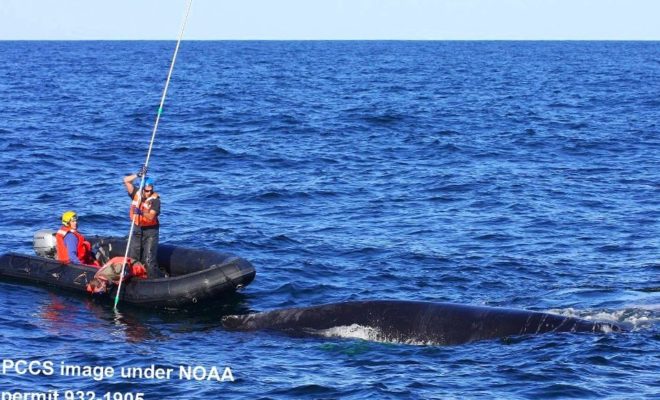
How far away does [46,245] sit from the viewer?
22.2 m

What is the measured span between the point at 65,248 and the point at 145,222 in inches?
79.7

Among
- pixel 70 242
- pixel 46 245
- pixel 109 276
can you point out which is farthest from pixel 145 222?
pixel 46 245

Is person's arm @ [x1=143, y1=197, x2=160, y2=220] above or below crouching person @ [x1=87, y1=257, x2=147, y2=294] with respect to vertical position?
above

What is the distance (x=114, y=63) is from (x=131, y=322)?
9611cm

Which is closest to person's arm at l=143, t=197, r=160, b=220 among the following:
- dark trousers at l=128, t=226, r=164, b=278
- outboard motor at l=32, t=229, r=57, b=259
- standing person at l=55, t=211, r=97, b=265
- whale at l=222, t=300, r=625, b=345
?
dark trousers at l=128, t=226, r=164, b=278

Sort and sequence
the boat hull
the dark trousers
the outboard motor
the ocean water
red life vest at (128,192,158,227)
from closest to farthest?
the ocean water, the boat hull, red life vest at (128,192,158,227), the dark trousers, the outboard motor

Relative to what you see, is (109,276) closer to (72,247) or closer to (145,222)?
(145,222)

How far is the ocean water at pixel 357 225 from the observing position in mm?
15398

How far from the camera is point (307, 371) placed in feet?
51.1

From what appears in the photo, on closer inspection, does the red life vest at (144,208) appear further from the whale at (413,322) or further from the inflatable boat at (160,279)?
the whale at (413,322)

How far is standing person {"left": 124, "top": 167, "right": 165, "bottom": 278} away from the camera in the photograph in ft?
66.8

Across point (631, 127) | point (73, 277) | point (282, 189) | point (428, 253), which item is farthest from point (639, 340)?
point (631, 127)

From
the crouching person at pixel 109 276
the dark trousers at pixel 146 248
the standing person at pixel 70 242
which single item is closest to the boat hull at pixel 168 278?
the crouching person at pixel 109 276

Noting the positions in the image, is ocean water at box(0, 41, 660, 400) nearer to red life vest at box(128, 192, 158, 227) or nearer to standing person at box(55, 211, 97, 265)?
standing person at box(55, 211, 97, 265)
